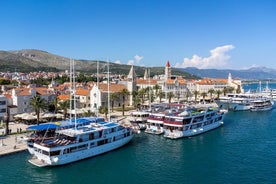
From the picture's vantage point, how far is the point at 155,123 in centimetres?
6706

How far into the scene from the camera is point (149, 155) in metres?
49.1

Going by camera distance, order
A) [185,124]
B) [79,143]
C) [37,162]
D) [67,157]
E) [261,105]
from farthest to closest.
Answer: [261,105] → [185,124] → [79,143] → [67,157] → [37,162]

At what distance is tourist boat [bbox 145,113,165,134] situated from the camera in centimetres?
6625

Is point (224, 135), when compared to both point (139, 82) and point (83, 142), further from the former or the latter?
point (139, 82)

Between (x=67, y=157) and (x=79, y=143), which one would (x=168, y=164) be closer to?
(x=79, y=143)

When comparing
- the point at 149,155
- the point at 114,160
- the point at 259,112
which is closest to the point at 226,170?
the point at 149,155

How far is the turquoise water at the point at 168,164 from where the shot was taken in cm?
3881

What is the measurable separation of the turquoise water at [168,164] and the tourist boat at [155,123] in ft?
15.0

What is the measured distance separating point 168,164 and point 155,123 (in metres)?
22.7

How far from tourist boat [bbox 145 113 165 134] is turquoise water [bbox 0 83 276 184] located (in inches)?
180

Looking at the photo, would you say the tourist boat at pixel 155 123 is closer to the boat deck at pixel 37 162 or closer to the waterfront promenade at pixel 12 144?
the waterfront promenade at pixel 12 144

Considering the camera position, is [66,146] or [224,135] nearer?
[66,146]

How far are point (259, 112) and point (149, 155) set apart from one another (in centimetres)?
7260

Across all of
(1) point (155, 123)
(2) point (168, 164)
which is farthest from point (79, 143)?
(1) point (155, 123)
